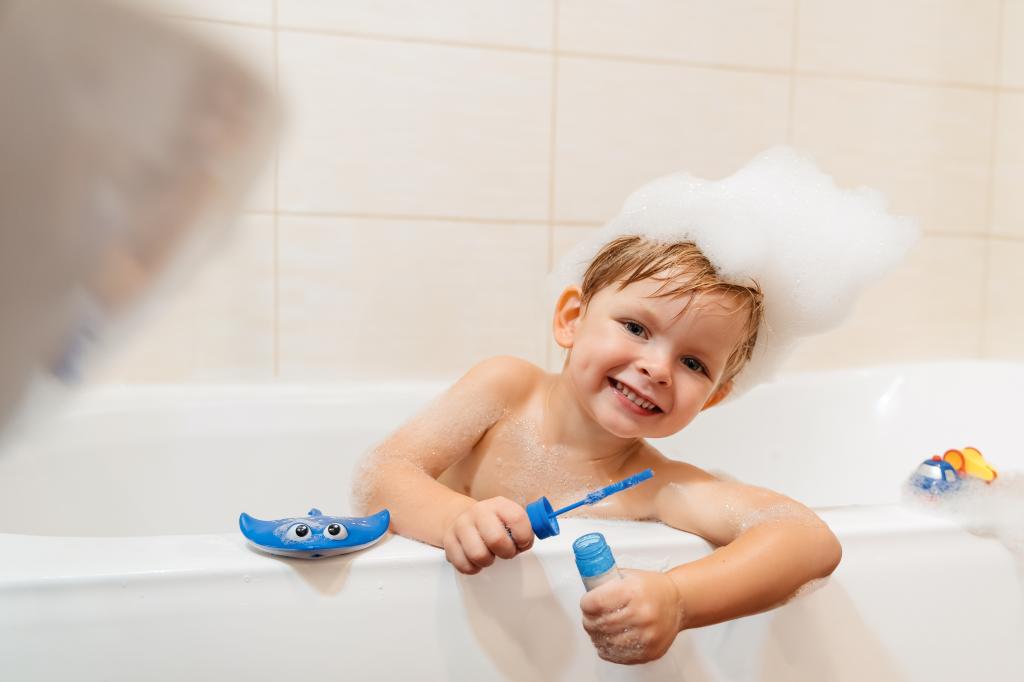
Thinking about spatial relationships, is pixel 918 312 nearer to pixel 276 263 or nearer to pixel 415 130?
pixel 415 130

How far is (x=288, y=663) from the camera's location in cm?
57

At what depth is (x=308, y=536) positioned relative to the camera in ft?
1.88

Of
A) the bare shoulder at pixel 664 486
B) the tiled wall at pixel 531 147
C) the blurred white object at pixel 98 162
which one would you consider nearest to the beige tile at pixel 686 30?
the tiled wall at pixel 531 147

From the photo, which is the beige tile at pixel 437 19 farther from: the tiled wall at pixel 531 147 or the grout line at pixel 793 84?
the grout line at pixel 793 84

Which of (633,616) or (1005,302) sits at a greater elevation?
(1005,302)

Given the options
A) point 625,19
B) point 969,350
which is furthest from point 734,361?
point 969,350

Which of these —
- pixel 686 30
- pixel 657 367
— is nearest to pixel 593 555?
pixel 657 367

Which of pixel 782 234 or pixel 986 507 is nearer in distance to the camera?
pixel 986 507

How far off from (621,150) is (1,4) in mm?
1278

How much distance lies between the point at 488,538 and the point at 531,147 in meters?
0.90

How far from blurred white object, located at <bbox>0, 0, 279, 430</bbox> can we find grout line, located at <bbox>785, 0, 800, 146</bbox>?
1.41 m

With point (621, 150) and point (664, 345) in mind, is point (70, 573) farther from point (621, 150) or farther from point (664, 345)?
point (621, 150)

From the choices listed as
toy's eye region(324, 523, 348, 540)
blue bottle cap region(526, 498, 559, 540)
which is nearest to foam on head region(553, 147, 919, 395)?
blue bottle cap region(526, 498, 559, 540)

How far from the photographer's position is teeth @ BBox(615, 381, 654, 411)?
2.62 ft
